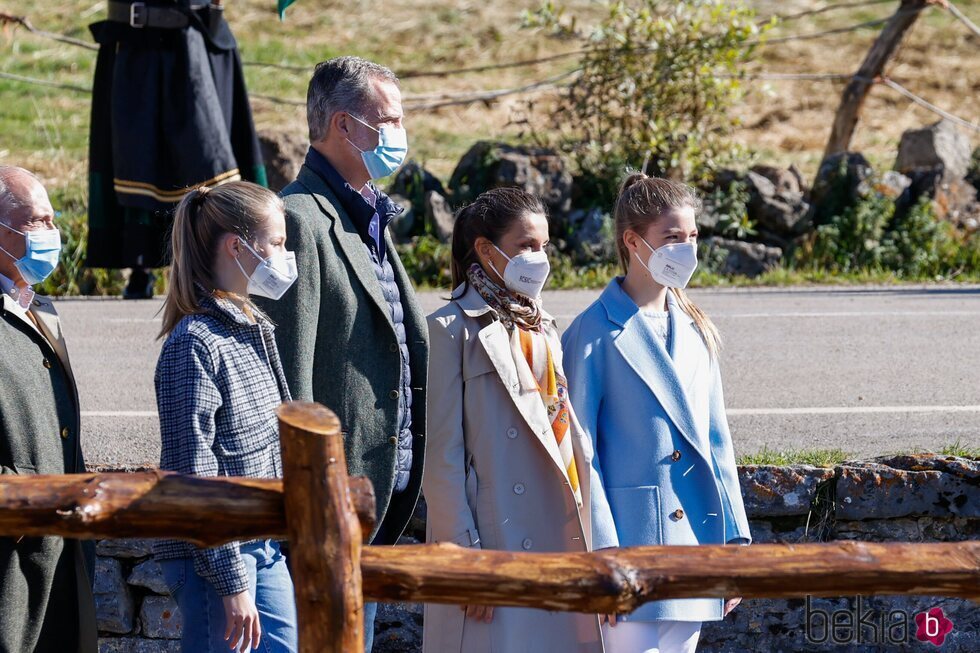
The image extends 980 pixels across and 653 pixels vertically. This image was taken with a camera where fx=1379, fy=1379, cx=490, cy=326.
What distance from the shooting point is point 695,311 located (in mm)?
4125

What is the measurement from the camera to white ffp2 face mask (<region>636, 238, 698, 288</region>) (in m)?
4.00

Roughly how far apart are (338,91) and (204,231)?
0.57 meters

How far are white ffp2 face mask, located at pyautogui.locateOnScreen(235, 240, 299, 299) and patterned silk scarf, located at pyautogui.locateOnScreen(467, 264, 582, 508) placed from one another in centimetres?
61

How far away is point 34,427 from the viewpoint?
3402mm

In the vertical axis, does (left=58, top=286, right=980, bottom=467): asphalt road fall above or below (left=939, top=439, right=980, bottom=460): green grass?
below

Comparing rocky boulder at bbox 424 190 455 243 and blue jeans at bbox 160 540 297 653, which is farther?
rocky boulder at bbox 424 190 455 243

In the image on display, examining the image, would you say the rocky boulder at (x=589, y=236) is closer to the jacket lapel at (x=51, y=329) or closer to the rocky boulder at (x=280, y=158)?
the rocky boulder at (x=280, y=158)

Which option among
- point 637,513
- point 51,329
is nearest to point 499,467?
point 637,513

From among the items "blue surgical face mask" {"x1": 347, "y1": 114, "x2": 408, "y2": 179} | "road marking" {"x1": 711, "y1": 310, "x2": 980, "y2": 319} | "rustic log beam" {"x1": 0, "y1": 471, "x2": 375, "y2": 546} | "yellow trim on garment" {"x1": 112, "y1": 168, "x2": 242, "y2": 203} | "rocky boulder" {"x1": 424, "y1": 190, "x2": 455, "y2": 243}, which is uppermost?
"blue surgical face mask" {"x1": 347, "y1": 114, "x2": 408, "y2": 179}

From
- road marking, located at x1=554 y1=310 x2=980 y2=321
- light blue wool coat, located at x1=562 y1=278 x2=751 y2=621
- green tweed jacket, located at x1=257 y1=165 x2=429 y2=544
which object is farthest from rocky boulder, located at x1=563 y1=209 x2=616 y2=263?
green tweed jacket, located at x1=257 y1=165 x2=429 y2=544

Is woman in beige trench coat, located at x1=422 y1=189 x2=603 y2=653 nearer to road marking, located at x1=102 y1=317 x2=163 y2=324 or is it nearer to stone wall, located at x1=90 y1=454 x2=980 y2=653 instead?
stone wall, located at x1=90 y1=454 x2=980 y2=653

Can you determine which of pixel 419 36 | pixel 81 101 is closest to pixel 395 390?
pixel 81 101

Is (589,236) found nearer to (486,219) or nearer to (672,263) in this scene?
(672,263)

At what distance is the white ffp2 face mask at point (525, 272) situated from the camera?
3.76 m
